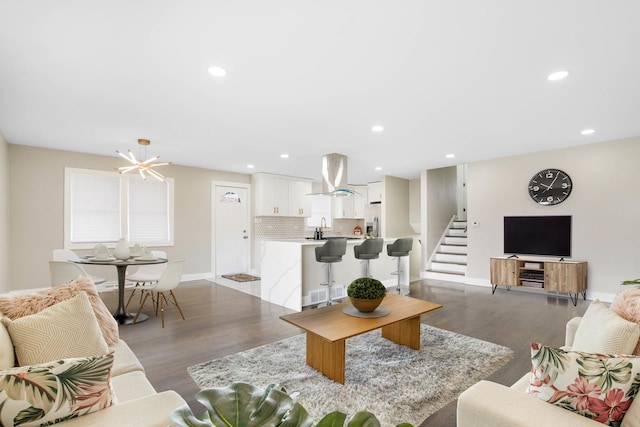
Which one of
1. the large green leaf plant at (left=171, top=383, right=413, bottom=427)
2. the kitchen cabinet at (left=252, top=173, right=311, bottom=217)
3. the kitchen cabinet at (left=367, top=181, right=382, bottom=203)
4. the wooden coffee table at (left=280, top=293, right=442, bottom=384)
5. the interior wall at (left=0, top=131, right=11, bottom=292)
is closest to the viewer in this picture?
the large green leaf plant at (left=171, top=383, right=413, bottom=427)

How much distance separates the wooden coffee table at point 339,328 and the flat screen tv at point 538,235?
11.9ft

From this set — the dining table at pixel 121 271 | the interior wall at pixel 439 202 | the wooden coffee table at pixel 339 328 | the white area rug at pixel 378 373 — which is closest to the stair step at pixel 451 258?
the interior wall at pixel 439 202

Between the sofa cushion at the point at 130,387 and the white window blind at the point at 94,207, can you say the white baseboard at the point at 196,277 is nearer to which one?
the white window blind at the point at 94,207

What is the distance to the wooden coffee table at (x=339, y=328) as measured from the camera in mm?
2402

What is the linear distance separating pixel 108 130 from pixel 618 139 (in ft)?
24.4

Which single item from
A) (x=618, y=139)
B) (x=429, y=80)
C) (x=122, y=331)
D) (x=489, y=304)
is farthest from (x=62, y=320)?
(x=618, y=139)

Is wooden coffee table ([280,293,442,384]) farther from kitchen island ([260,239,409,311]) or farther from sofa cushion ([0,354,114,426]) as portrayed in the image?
kitchen island ([260,239,409,311])

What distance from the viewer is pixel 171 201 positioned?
21.6ft

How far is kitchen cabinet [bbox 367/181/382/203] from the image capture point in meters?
8.90

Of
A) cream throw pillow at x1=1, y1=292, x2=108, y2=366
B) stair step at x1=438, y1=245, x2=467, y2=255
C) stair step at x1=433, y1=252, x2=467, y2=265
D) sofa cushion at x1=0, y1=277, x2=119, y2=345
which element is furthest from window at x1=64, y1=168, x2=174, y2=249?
stair step at x1=438, y1=245, x2=467, y2=255

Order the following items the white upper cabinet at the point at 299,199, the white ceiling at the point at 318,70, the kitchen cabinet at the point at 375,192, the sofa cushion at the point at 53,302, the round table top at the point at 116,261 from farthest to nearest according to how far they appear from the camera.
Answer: the kitchen cabinet at the point at 375,192, the white upper cabinet at the point at 299,199, the round table top at the point at 116,261, the white ceiling at the point at 318,70, the sofa cushion at the point at 53,302

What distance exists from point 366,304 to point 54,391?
2150 millimetres

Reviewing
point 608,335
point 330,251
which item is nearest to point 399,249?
point 330,251

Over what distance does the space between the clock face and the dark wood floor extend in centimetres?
166
